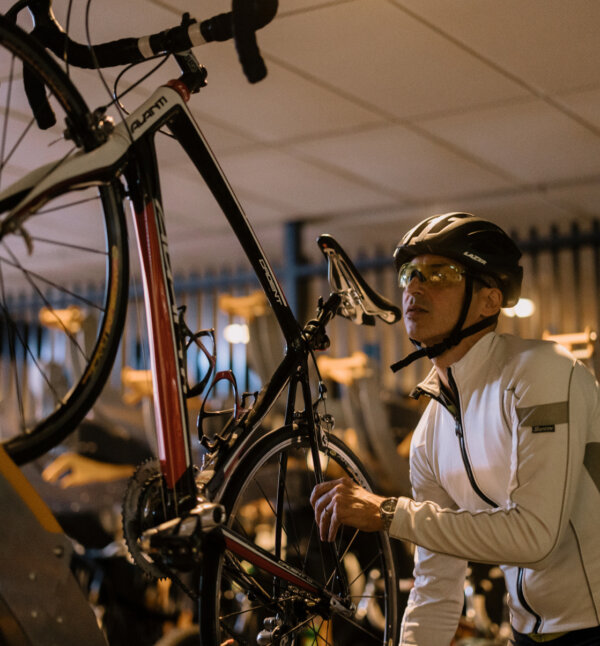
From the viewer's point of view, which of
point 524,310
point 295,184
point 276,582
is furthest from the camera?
point 524,310

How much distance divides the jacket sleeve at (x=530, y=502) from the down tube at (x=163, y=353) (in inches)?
18.5

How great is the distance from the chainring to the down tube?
51 millimetres

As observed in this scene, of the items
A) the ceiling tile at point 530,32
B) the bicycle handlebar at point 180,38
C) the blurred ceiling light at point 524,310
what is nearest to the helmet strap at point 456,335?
the bicycle handlebar at point 180,38

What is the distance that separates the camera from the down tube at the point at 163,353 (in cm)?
133

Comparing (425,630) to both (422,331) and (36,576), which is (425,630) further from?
(36,576)

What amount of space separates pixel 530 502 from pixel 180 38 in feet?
3.27

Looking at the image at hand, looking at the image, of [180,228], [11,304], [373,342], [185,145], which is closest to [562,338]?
[185,145]

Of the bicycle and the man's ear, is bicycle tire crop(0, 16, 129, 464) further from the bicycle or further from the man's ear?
the man's ear

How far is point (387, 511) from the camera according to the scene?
1.59 meters

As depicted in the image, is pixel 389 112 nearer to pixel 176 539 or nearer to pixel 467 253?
pixel 467 253

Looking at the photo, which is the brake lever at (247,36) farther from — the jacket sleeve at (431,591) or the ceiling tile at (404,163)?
the ceiling tile at (404,163)

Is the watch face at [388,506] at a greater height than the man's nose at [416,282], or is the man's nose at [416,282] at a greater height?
the man's nose at [416,282]

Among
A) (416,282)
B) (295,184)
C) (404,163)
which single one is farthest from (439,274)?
(295,184)

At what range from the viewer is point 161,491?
1.35 metres
